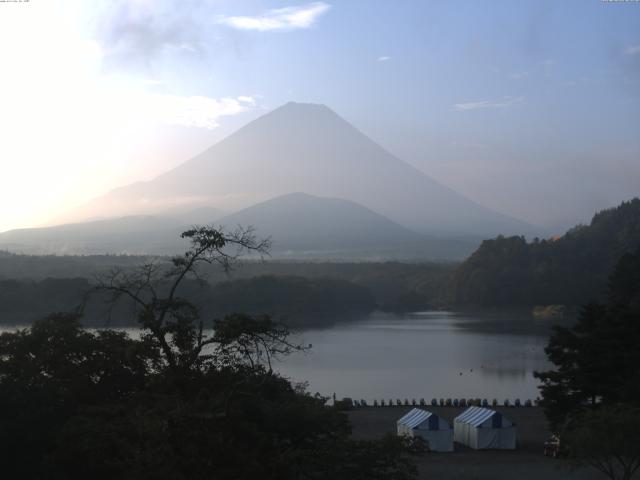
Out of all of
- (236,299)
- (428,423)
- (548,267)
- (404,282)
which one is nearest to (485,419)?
(428,423)

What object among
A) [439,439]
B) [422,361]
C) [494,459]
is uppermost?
[439,439]

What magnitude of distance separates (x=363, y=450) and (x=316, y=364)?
15051mm

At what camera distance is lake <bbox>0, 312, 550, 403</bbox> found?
55.3 ft

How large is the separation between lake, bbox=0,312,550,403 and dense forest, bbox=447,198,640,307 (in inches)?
450

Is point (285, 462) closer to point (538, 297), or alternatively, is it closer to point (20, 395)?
point (20, 395)

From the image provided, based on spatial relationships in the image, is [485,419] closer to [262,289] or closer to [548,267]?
[262,289]

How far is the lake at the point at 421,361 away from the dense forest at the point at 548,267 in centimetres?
1142

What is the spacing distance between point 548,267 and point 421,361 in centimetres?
2637

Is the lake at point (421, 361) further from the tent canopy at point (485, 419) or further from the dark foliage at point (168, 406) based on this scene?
the dark foliage at point (168, 406)

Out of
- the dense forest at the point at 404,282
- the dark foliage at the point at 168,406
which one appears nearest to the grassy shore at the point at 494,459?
the dark foliage at the point at 168,406

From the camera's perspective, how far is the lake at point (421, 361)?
16.9 meters

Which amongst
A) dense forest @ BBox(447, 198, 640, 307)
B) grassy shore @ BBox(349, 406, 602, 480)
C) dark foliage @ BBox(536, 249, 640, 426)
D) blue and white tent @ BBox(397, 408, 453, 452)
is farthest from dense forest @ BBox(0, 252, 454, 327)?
dark foliage @ BBox(536, 249, 640, 426)

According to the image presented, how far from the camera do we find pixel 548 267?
150 feet

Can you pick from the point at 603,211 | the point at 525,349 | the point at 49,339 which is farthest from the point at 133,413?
the point at 603,211
